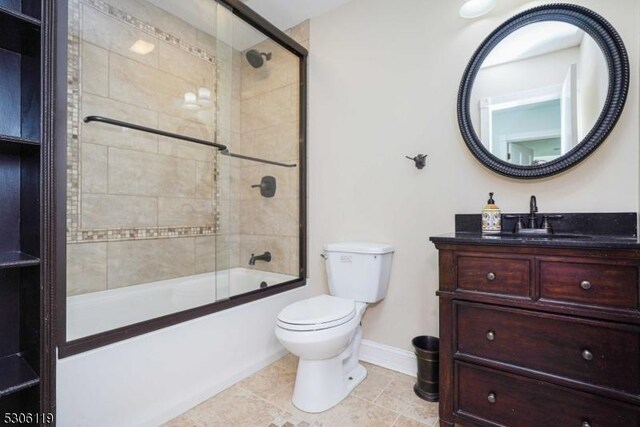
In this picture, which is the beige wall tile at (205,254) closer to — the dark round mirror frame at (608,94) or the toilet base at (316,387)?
the toilet base at (316,387)

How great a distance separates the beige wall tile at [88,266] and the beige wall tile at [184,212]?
1.42 ft

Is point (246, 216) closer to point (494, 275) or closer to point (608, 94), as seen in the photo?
point (494, 275)

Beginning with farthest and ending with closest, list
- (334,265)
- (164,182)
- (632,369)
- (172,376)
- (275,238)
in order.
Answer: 1. (275,238)
2. (164,182)
3. (334,265)
4. (172,376)
5. (632,369)

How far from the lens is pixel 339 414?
155 cm

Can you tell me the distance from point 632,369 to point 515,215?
75 centimetres

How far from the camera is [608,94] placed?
55.2 inches

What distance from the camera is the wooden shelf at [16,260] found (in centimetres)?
102

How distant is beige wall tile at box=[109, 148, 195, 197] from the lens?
2.07 metres

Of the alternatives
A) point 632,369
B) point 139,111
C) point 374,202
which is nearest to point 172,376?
point 374,202

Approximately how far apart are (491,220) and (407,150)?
0.66m

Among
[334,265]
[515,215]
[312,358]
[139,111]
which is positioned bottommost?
[312,358]

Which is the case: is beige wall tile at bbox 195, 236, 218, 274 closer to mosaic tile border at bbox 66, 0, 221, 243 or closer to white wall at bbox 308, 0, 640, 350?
mosaic tile border at bbox 66, 0, 221, 243

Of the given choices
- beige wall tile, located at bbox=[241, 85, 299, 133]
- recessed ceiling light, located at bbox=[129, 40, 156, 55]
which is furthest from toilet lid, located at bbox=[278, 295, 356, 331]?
recessed ceiling light, located at bbox=[129, 40, 156, 55]

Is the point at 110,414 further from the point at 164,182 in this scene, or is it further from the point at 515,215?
the point at 515,215
